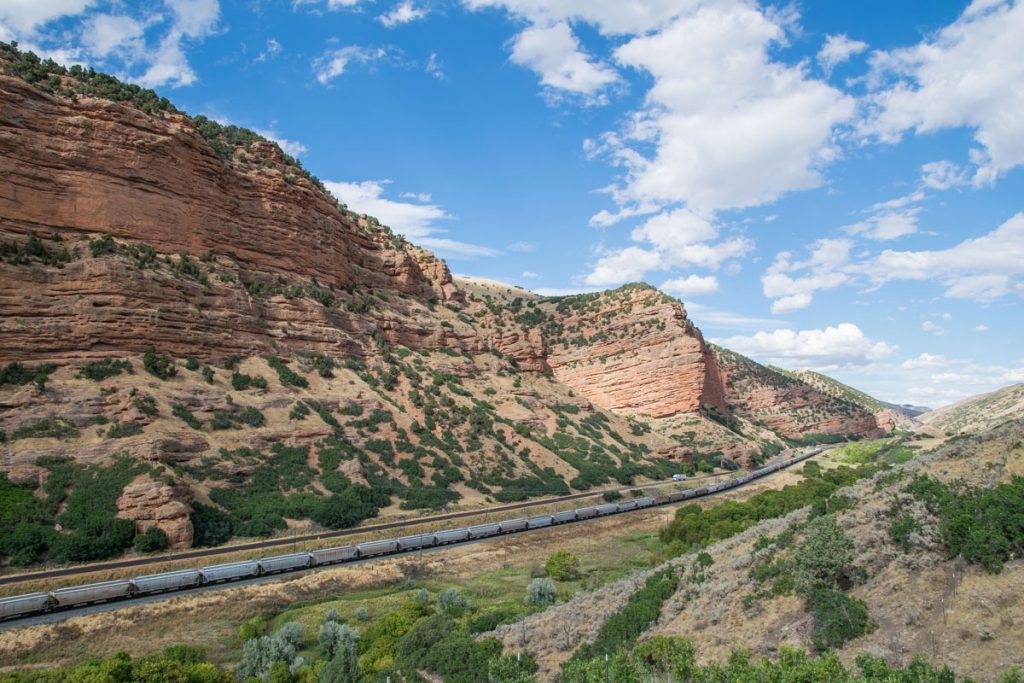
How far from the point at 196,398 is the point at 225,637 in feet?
70.8

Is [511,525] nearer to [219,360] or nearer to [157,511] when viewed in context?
[157,511]

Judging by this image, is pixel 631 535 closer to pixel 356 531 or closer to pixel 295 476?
pixel 356 531

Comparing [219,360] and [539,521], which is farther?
[219,360]

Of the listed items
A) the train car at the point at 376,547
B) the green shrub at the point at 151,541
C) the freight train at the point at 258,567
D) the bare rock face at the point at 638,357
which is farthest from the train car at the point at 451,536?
the bare rock face at the point at 638,357

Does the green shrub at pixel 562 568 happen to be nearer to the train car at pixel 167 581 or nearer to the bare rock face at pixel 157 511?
the train car at pixel 167 581

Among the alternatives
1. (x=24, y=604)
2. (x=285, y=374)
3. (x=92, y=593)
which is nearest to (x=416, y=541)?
(x=92, y=593)

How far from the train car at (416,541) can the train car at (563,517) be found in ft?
32.1

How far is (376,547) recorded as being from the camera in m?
27.9

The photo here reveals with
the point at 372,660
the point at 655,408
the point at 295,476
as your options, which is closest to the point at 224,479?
the point at 295,476

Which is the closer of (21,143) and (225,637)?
(225,637)

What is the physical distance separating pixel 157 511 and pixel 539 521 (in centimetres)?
2100

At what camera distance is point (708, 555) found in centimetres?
1673

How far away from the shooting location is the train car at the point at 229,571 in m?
22.5

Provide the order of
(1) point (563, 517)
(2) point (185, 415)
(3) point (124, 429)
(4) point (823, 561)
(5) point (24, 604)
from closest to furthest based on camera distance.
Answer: (4) point (823, 561)
(5) point (24, 604)
(3) point (124, 429)
(2) point (185, 415)
(1) point (563, 517)
